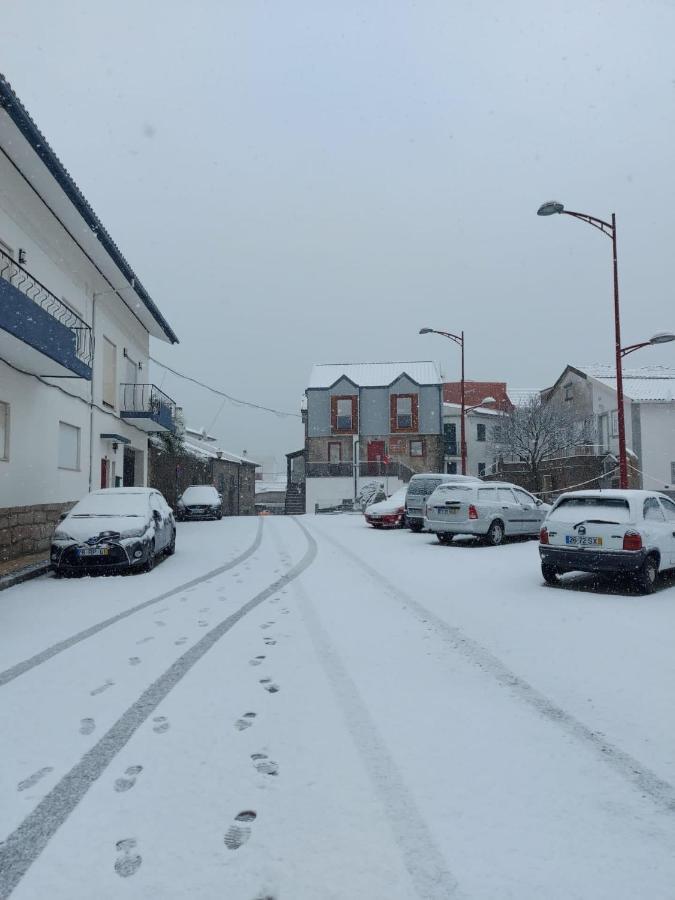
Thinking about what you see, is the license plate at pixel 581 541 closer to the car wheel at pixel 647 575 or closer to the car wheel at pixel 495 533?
the car wheel at pixel 647 575

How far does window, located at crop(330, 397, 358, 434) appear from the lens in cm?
4591

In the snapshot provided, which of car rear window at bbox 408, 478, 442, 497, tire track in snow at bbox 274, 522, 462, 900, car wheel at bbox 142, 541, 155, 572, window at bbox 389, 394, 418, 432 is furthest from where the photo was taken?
window at bbox 389, 394, 418, 432

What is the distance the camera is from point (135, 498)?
38.6 ft

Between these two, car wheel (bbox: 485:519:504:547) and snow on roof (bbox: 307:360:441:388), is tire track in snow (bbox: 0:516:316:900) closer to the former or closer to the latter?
car wheel (bbox: 485:519:504:547)

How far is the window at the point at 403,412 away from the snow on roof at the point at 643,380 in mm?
12019

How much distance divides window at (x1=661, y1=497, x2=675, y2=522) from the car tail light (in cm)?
120

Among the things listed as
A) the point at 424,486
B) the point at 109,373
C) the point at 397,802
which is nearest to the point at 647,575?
the point at 397,802

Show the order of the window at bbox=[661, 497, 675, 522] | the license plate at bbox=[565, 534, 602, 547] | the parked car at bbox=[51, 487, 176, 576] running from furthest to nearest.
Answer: the parked car at bbox=[51, 487, 176, 576]
the window at bbox=[661, 497, 675, 522]
the license plate at bbox=[565, 534, 602, 547]

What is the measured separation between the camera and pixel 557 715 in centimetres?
402

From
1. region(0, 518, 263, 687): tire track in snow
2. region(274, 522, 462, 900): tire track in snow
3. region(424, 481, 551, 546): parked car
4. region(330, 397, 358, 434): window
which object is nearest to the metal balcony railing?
region(0, 518, 263, 687): tire track in snow

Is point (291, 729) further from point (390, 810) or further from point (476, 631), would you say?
point (476, 631)

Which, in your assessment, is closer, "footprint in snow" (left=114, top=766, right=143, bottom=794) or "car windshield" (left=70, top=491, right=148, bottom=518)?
"footprint in snow" (left=114, top=766, right=143, bottom=794)

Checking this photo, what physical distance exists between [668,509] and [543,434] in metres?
26.2

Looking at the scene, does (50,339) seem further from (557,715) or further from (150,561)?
(557,715)
